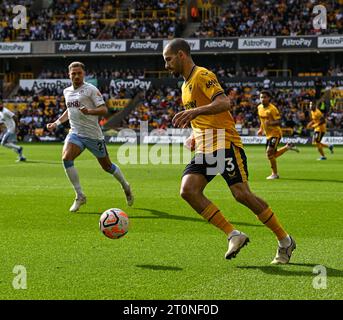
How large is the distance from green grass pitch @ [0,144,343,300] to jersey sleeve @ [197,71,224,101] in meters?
1.91

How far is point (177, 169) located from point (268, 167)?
321cm

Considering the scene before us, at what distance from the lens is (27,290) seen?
6.64 meters

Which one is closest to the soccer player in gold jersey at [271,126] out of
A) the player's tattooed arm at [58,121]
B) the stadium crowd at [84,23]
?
the player's tattooed arm at [58,121]

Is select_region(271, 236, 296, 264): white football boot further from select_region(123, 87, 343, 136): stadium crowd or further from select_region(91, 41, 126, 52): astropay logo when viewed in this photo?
select_region(91, 41, 126, 52): astropay logo

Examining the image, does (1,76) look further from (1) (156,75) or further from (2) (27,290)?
(2) (27,290)

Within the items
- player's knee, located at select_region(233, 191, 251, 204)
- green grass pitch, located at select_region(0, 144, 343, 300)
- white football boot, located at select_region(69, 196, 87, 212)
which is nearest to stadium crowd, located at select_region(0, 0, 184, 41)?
green grass pitch, located at select_region(0, 144, 343, 300)

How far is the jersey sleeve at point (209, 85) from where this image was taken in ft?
25.3

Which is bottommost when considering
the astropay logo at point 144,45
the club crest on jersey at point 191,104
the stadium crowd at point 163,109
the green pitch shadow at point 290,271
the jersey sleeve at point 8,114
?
the stadium crowd at point 163,109

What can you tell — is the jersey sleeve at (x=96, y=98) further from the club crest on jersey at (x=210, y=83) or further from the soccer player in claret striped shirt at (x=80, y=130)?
the club crest on jersey at (x=210, y=83)

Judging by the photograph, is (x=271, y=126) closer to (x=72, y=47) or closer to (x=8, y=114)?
(x=8, y=114)

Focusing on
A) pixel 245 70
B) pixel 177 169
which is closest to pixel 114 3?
pixel 245 70

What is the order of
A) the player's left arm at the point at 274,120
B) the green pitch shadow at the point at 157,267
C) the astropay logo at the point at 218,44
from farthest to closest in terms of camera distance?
the astropay logo at the point at 218,44
the player's left arm at the point at 274,120
the green pitch shadow at the point at 157,267

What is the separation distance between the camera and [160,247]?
9.06 m
